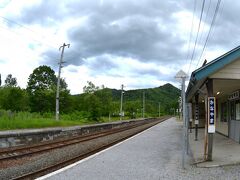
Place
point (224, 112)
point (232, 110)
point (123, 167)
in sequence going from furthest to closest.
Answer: point (224, 112)
point (232, 110)
point (123, 167)

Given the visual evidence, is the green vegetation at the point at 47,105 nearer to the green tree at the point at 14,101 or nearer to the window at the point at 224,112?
the green tree at the point at 14,101

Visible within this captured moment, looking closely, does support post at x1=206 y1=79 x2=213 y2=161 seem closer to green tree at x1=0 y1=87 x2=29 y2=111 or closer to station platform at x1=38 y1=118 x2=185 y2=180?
station platform at x1=38 y1=118 x2=185 y2=180

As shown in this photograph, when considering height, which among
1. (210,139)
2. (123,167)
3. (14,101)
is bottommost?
(123,167)

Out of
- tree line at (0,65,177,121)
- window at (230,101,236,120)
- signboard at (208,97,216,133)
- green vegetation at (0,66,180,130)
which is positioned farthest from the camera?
tree line at (0,65,177,121)

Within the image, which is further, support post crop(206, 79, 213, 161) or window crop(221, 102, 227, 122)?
window crop(221, 102, 227, 122)

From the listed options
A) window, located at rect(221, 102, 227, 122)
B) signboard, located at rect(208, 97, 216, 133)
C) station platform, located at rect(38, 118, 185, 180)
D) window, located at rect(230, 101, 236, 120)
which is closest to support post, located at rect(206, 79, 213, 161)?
signboard, located at rect(208, 97, 216, 133)

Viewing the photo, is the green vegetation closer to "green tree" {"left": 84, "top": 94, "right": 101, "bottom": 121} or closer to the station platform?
"green tree" {"left": 84, "top": 94, "right": 101, "bottom": 121}

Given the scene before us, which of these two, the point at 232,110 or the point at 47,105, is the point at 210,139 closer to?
the point at 232,110

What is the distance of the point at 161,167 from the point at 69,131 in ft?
55.0

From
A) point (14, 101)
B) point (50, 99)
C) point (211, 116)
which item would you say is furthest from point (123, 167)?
point (50, 99)

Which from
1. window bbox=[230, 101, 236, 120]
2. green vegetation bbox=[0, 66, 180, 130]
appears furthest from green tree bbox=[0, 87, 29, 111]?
window bbox=[230, 101, 236, 120]

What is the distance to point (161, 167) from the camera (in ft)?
35.6

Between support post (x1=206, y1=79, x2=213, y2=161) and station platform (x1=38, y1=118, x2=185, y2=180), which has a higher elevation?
support post (x1=206, y1=79, x2=213, y2=161)

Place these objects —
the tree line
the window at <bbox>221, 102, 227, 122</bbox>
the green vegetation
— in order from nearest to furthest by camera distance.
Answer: the window at <bbox>221, 102, 227, 122</bbox>
the green vegetation
the tree line
